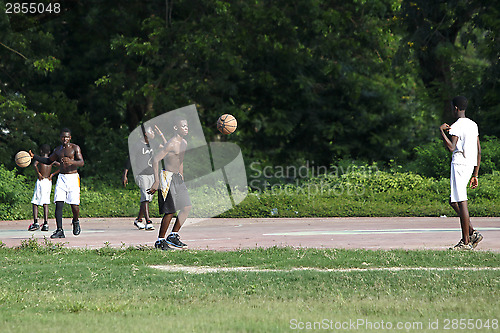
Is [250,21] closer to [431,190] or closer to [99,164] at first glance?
[99,164]

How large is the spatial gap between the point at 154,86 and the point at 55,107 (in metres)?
3.86

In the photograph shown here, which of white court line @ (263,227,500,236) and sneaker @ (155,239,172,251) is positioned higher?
sneaker @ (155,239,172,251)

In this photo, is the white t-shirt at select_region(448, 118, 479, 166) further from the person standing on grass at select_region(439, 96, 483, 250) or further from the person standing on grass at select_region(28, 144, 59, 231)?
the person standing on grass at select_region(28, 144, 59, 231)

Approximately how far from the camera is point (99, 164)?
26312 millimetres

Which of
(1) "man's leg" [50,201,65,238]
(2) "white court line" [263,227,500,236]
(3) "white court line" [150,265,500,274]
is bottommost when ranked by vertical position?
(2) "white court line" [263,227,500,236]

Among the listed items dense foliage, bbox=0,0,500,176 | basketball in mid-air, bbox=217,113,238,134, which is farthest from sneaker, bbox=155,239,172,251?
dense foliage, bbox=0,0,500,176

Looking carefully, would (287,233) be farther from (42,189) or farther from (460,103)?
(42,189)

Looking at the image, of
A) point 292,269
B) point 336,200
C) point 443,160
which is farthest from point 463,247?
point 443,160

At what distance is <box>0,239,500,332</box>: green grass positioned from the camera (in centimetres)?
600

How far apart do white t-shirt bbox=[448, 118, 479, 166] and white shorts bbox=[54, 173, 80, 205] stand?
7.06 meters

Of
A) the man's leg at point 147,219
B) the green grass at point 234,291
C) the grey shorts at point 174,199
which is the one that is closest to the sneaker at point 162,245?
the grey shorts at point 174,199

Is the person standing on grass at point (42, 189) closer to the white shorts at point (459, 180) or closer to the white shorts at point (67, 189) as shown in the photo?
the white shorts at point (67, 189)

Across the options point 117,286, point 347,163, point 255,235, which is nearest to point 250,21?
point 347,163

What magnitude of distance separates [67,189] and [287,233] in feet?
14.4
